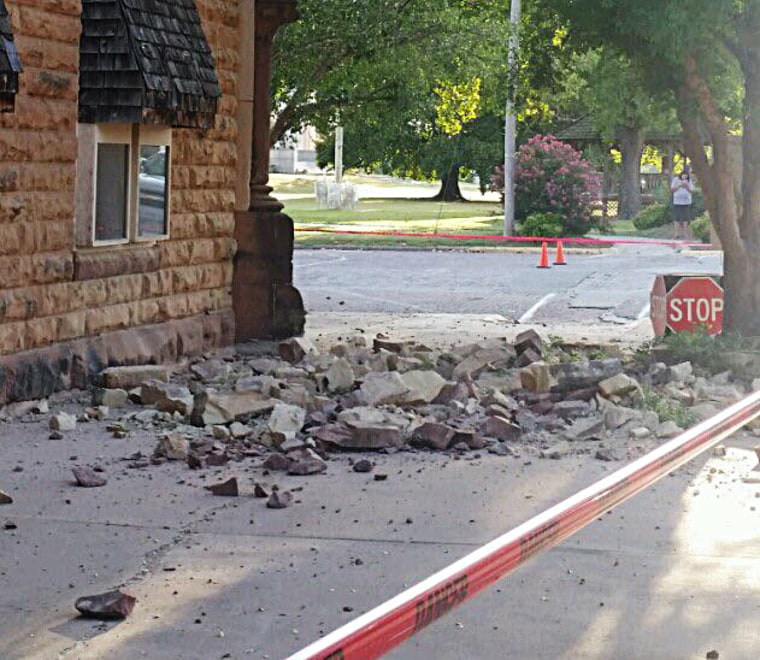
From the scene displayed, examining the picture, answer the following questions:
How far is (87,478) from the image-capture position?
948cm

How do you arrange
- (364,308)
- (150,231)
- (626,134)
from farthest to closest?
(626,134) → (364,308) → (150,231)

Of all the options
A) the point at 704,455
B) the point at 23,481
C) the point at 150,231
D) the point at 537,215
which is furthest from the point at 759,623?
the point at 537,215

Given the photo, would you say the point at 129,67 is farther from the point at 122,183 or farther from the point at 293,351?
the point at 293,351

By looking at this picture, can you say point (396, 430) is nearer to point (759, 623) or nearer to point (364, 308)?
point (759, 623)

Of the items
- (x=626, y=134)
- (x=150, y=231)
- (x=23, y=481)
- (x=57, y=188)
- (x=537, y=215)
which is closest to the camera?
(x=23, y=481)

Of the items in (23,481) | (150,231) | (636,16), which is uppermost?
(636,16)

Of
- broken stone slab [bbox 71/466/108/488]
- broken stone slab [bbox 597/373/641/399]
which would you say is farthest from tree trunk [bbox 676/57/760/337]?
broken stone slab [bbox 71/466/108/488]

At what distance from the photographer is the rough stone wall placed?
470 inches

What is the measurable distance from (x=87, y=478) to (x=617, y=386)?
442 centimetres

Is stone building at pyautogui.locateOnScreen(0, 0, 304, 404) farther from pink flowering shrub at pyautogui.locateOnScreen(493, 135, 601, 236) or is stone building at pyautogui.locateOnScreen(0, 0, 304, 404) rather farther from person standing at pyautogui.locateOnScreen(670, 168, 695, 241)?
person standing at pyautogui.locateOnScreen(670, 168, 695, 241)

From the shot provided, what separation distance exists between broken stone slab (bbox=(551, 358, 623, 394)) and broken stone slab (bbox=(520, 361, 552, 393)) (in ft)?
0.24

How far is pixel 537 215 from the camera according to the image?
132 feet

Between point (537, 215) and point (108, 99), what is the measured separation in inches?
1104

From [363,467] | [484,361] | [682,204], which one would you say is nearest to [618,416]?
[363,467]
